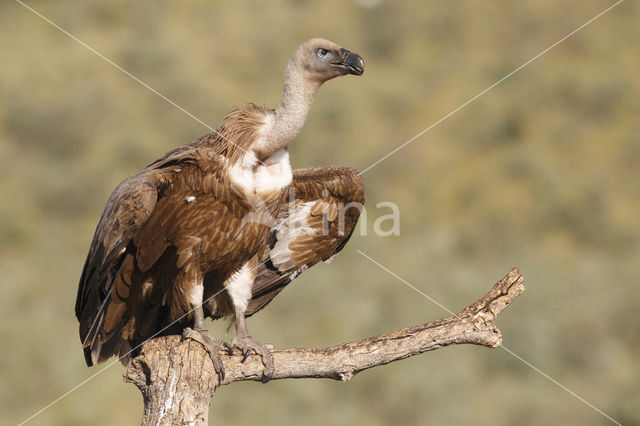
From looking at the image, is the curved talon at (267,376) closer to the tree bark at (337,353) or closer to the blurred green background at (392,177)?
the tree bark at (337,353)

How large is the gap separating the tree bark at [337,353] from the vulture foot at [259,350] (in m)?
0.04

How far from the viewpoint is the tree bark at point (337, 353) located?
16.8ft

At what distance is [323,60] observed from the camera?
18.3 ft

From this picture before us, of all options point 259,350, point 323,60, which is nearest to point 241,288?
point 259,350

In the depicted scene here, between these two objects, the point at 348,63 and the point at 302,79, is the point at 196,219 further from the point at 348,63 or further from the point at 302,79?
the point at 348,63

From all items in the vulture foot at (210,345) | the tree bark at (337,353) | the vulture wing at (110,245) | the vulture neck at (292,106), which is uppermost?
the vulture neck at (292,106)

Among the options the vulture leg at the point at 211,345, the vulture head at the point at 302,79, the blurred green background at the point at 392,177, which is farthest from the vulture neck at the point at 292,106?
the blurred green background at the point at 392,177

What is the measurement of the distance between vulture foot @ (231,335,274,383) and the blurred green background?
6.46 meters

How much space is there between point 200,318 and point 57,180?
45.7 ft

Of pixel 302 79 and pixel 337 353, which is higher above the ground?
pixel 302 79

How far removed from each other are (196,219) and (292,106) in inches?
39.4

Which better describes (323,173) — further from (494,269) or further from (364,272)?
(494,269)

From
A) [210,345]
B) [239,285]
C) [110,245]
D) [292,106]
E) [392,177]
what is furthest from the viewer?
[392,177]

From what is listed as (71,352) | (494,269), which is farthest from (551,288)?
(71,352)
